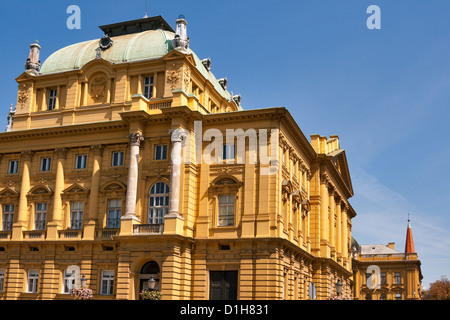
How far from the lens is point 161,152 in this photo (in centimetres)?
4575

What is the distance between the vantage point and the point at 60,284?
4600 centimetres

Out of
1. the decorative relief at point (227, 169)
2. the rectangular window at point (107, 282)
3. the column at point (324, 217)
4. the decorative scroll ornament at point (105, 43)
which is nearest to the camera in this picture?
the decorative relief at point (227, 169)

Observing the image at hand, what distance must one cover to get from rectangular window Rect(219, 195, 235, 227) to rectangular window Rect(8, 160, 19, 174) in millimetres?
20718

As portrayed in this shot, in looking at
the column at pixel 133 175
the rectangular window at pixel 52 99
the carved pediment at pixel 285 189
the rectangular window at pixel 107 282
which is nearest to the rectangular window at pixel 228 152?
the carved pediment at pixel 285 189

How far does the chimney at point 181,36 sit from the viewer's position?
158 feet

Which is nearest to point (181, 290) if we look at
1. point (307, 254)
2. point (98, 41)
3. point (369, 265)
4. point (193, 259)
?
point (193, 259)

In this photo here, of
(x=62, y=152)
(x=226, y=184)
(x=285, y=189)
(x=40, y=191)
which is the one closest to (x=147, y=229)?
(x=226, y=184)

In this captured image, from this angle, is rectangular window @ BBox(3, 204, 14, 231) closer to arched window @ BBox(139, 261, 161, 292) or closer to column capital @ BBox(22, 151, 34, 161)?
column capital @ BBox(22, 151, 34, 161)

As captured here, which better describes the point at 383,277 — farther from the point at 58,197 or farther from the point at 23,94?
the point at 23,94

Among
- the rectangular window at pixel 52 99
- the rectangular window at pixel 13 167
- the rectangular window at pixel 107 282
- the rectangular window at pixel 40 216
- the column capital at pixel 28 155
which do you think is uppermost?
the rectangular window at pixel 52 99

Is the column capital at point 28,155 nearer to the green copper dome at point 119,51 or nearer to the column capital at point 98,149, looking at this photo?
the column capital at point 98,149

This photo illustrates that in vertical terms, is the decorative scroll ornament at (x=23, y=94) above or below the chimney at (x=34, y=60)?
below

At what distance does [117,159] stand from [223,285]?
14.4 meters

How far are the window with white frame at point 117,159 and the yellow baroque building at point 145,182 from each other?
0.30ft
